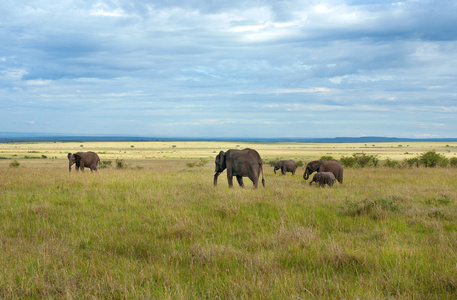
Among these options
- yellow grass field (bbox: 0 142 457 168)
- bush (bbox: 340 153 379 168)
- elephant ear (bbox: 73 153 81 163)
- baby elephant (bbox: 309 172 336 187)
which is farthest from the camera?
yellow grass field (bbox: 0 142 457 168)

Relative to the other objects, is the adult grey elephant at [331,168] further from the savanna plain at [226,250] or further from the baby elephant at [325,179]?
the savanna plain at [226,250]

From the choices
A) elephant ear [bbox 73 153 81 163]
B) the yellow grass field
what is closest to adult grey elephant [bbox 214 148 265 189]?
elephant ear [bbox 73 153 81 163]

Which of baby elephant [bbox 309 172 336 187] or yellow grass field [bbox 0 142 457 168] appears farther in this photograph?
yellow grass field [bbox 0 142 457 168]

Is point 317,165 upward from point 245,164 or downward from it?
downward

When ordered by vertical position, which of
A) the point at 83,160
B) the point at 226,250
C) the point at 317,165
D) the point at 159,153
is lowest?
the point at 159,153

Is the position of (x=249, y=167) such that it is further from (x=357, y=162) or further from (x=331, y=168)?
(x=357, y=162)

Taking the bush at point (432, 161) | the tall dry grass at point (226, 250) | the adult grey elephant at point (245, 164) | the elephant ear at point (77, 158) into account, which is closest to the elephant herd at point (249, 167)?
the adult grey elephant at point (245, 164)

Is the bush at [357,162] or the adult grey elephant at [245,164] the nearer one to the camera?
the adult grey elephant at [245,164]

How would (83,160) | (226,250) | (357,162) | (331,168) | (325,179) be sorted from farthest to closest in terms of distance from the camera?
(357,162), (83,160), (331,168), (325,179), (226,250)

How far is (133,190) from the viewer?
13.0m

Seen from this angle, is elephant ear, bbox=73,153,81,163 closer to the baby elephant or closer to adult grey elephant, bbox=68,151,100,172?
adult grey elephant, bbox=68,151,100,172

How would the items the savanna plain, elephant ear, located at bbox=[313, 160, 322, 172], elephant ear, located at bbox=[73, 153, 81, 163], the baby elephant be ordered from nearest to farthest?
the savanna plain
the baby elephant
elephant ear, located at bbox=[313, 160, 322, 172]
elephant ear, located at bbox=[73, 153, 81, 163]

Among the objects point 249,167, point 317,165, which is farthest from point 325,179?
point 249,167

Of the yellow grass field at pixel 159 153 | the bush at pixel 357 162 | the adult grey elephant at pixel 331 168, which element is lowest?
the yellow grass field at pixel 159 153
